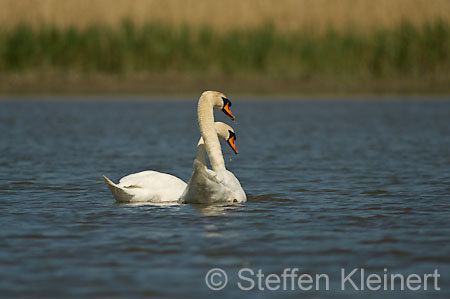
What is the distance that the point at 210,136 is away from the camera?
9.70 m

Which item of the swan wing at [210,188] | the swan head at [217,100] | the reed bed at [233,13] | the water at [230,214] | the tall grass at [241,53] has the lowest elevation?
the water at [230,214]

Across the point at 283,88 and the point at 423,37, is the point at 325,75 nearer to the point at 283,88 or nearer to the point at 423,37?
the point at 283,88

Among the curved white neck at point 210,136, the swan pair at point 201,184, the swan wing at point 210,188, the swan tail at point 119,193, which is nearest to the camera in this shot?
the swan wing at point 210,188

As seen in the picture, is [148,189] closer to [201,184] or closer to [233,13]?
[201,184]

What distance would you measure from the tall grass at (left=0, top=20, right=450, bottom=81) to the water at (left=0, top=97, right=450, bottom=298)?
9278 millimetres

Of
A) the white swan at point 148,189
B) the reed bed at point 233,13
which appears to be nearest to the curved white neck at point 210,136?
the white swan at point 148,189

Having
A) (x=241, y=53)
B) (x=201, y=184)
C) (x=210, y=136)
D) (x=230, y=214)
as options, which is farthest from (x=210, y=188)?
(x=241, y=53)

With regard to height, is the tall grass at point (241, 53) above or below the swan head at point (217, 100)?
above

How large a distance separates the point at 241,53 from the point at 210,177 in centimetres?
1991

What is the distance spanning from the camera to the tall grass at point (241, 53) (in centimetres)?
2820

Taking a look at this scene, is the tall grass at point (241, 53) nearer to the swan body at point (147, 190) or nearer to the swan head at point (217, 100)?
the swan head at point (217, 100)

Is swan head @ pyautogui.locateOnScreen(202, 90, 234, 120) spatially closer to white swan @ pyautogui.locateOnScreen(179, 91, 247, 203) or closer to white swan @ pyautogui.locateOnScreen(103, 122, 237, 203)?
white swan @ pyautogui.locateOnScreen(179, 91, 247, 203)

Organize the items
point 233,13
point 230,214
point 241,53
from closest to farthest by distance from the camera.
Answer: point 230,214, point 241,53, point 233,13

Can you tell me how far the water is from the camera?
6.20m
